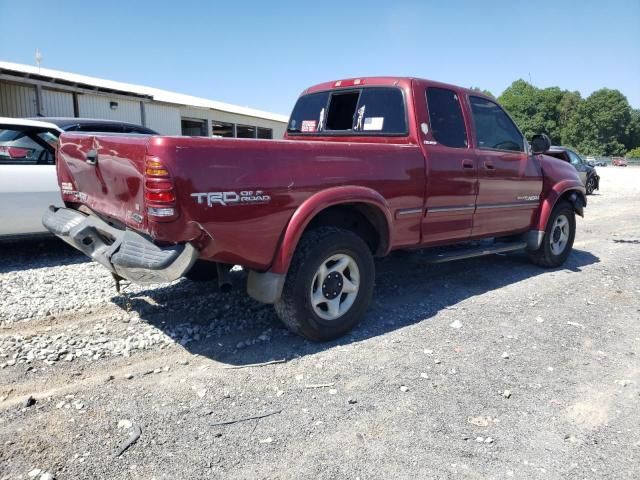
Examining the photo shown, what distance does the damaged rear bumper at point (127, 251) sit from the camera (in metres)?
2.97

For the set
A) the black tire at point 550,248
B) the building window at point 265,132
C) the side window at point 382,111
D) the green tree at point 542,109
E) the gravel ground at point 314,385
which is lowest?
the gravel ground at point 314,385

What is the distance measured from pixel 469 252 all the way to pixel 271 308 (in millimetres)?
2169

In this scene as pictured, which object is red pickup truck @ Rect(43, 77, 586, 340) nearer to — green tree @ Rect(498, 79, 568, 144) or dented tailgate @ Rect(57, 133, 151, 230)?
dented tailgate @ Rect(57, 133, 151, 230)

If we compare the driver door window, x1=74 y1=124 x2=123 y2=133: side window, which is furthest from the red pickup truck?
the driver door window

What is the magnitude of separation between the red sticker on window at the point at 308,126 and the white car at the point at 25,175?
2.87 metres

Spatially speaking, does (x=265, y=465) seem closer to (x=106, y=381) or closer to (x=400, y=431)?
Answer: (x=400, y=431)

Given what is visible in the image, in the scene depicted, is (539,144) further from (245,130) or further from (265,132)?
(265,132)

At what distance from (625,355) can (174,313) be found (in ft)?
12.0

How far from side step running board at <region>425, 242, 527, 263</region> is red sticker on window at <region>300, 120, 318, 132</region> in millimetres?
1860

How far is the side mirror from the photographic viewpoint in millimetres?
5633

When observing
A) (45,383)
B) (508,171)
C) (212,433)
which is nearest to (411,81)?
(508,171)

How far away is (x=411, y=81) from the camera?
453 centimetres

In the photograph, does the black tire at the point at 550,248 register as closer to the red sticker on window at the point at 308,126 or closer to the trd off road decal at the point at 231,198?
the red sticker on window at the point at 308,126

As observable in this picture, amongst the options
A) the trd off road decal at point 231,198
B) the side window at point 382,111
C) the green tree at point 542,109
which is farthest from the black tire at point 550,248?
the green tree at point 542,109
